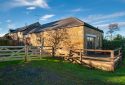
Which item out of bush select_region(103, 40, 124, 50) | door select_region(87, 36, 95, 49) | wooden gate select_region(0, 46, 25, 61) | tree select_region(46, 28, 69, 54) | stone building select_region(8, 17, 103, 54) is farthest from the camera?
bush select_region(103, 40, 124, 50)

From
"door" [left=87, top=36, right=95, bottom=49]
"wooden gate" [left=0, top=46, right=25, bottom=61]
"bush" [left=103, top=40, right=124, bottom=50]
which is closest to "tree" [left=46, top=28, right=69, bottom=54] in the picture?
"door" [left=87, top=36, right=95, bottom=49]

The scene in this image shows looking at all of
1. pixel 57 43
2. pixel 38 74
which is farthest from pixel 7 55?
pixel 57 43

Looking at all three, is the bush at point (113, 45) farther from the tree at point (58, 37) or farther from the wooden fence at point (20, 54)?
the wooden fence at point (20, 54)

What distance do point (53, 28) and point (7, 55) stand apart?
1078 cm

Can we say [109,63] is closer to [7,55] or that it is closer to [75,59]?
[75,59]

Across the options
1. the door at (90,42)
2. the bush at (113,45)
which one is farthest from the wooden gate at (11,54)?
the bush at (113,45)

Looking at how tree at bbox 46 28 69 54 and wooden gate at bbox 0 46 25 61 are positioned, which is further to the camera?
tree at bbox 46 28 69 54

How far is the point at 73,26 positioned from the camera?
24422 mm

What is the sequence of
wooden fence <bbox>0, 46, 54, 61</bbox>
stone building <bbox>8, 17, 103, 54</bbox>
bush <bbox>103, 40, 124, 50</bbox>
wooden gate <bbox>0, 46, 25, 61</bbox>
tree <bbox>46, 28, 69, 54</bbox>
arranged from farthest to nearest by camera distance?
bush <bbox>103, 40, 124, 50</bbox>, tree <bbox>46, 28, 69, 54</bbox>, stone building <bbox>8, 17, 103, 54</bbox>, wooden fence <bbox>0, 46, 54, 61</bbox>, wooden gate <bbox>0, 46, 25, 61</bbox>

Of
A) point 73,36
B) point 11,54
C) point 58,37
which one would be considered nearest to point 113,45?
point 73,36

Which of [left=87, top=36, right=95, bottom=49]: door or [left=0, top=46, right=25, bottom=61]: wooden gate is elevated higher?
[left=87, top=36, right=95, bottom=49]: door

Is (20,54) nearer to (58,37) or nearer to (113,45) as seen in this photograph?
(58,37)

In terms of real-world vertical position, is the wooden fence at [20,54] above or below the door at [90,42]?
below

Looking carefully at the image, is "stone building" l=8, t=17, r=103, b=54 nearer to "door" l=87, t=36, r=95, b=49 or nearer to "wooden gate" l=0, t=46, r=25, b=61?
"door" l=87, t=36, r=95, b=49
